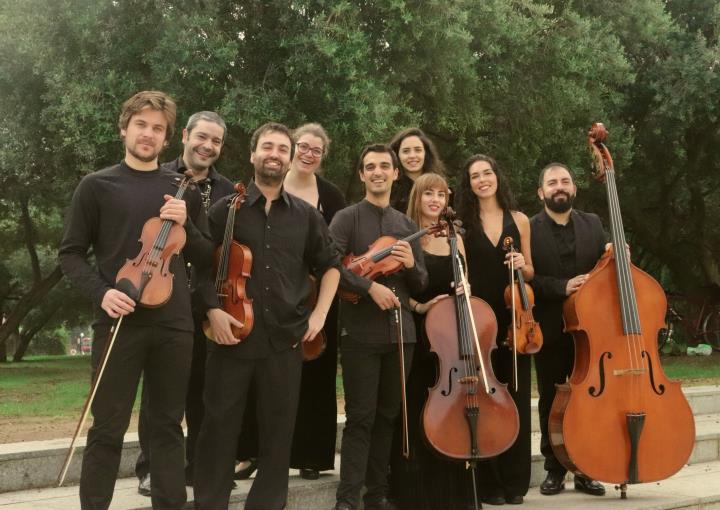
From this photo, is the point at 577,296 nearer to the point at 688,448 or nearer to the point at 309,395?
the point at 688,448

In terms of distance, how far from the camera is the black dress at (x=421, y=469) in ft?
14.4

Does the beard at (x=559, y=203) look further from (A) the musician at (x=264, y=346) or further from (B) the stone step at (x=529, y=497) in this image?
(A) the musician at (x=264, y=346)

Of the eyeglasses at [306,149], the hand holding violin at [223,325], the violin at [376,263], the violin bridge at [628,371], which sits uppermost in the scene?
the eyeglasses at [306,149]

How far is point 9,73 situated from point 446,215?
26.0 ft

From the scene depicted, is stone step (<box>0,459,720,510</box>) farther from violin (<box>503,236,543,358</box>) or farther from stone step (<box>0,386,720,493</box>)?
violin (<box>503,236,543,358</box>)

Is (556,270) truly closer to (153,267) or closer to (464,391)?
(464,391)

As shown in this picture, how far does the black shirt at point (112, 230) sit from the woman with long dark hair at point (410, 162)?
1780mm

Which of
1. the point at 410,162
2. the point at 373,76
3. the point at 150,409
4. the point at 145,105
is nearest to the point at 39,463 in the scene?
the point at 150,409

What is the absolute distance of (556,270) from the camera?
4992 mm

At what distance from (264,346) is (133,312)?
0.60 meters

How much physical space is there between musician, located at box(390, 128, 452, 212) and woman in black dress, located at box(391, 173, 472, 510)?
0.21 m

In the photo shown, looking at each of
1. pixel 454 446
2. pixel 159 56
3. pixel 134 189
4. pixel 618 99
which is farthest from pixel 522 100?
pixel 134 189

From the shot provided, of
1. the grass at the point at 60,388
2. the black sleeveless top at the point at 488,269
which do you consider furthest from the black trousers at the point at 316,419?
the grass at the point at 60,388

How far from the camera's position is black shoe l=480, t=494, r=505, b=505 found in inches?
183
